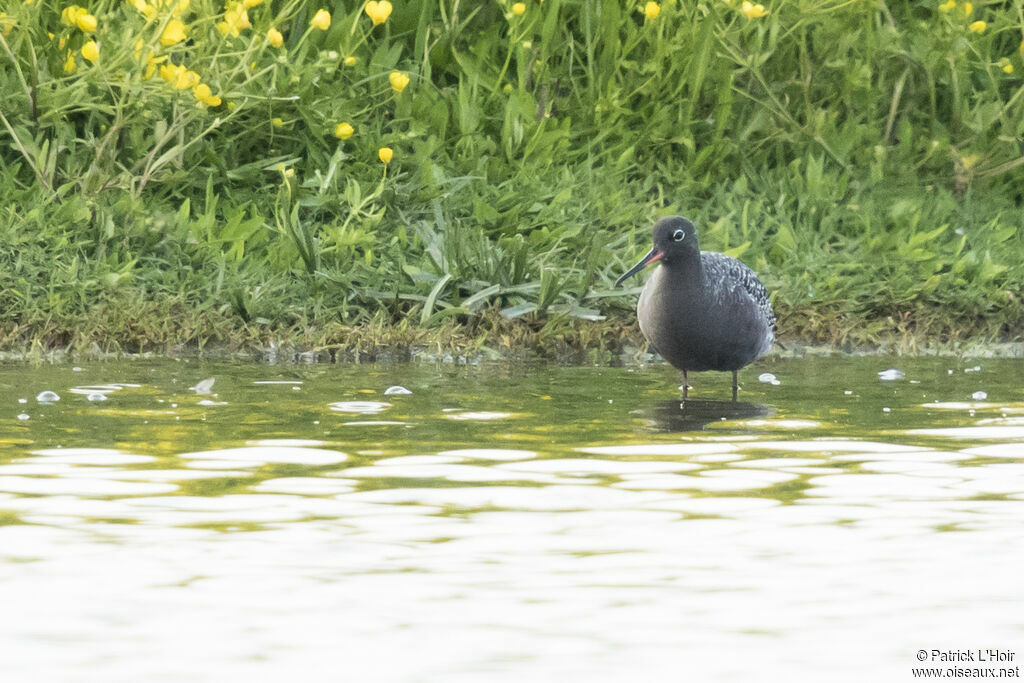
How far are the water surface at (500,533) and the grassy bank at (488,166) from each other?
1632 mm

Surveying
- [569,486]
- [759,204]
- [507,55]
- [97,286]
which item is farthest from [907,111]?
[569,486]

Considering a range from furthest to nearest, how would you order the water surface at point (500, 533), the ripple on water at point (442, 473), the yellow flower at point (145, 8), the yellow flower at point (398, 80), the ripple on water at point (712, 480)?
the yellow flower at point (398, 80) → the yellow flower at point (145, 8) → the ripple on water at point (442, 473) → the ripple on water at point (712, 480) → the water surface at point (500, 533)

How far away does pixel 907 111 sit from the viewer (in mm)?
11719

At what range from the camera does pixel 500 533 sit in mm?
4504

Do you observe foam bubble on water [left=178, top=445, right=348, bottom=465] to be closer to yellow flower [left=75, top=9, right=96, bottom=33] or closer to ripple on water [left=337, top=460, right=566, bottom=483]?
ripple on water [left=337, top=460, right=566, bottom=483]

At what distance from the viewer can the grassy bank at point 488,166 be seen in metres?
9.09

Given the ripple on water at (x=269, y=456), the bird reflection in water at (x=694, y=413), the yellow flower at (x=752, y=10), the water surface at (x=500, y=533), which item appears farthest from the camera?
the yellow flower at (x=752, y=10)

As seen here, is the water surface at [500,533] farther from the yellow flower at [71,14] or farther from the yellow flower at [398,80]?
the yellow flower at [398,80]

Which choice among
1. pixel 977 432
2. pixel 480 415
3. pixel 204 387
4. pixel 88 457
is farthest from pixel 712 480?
pixel 204 387

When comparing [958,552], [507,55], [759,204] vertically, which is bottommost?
[958,552]

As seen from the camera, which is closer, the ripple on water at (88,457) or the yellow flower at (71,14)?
the ripple on water at (88,457)

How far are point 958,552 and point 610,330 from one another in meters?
4.96

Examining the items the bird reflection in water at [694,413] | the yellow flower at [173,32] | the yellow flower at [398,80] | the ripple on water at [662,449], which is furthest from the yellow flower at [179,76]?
the ripple on water at [662,449]

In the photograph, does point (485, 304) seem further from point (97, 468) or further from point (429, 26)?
point (97, 468)
